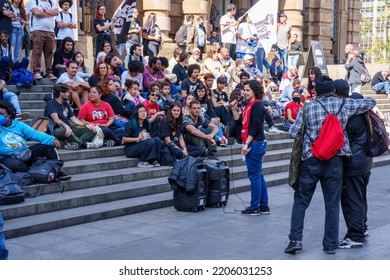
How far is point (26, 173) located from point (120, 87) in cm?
464

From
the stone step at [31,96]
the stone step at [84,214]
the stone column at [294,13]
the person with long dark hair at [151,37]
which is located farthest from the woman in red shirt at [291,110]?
the stone column at [294,13]

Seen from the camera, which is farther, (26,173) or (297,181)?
(26,173)

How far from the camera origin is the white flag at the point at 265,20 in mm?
20578

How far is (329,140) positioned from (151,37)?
11.5m

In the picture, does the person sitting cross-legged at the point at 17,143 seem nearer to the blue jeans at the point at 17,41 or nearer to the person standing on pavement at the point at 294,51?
the blue jeans at the point at 17,41

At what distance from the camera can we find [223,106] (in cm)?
1530

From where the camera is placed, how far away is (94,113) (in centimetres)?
1284

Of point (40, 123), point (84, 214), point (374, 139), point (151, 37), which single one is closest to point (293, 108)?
point (151, 37)

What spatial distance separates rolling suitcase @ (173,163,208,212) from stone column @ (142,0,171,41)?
11652 millimetres

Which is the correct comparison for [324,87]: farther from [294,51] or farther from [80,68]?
[294,51]

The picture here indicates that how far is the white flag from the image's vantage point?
2058 centimetres

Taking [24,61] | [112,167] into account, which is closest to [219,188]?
[112,167]

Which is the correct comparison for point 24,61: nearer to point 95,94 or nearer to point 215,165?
point 95,94
